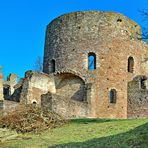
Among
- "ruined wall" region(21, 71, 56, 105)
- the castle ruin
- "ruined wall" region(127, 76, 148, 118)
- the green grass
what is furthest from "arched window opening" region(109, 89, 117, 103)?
the green grass

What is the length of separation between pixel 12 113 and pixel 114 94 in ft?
41.5

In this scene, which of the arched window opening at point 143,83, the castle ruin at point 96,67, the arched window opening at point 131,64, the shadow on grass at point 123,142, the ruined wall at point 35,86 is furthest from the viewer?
the arched window opening at point 131,64

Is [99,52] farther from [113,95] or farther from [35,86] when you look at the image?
[35,86]

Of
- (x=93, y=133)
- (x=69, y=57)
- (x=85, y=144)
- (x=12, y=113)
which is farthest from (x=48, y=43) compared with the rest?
(x=85, y=144)

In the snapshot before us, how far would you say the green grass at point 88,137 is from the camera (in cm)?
1118

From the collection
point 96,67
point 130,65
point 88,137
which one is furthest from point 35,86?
point 88,137

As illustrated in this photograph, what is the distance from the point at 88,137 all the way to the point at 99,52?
16.3 metres

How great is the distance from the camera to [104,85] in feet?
95.3

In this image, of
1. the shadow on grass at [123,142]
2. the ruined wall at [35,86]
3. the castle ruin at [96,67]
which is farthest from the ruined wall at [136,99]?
the shadow on grass at [123,142]

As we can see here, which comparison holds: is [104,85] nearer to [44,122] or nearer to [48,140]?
[44,122]

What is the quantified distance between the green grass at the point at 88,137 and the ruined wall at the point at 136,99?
12.0 metres

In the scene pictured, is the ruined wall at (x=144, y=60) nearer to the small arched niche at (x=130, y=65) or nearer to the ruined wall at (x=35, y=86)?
the small arched niche at (x=130, y=65)

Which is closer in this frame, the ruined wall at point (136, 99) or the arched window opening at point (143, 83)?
the ruined wall at point (136, 99)

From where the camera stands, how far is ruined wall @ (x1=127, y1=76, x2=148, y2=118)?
29109 millimetres
